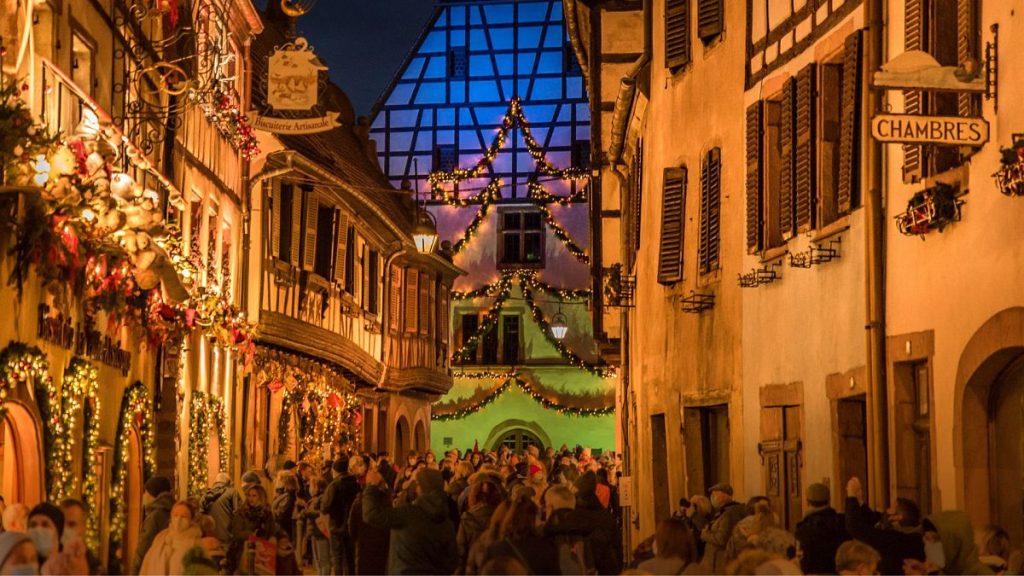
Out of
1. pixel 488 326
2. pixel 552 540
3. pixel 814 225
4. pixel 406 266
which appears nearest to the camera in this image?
pixel 552 540

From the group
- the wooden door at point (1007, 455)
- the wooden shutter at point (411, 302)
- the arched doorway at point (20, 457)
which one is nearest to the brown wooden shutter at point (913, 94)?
the wooden door at point (1007, 455)

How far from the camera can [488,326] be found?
5447cm

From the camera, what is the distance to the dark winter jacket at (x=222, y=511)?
1706 cm

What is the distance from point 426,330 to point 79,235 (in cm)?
2978

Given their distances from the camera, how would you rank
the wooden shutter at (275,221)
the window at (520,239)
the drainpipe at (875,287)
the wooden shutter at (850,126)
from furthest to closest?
the window at (520,239) → the wooden shutter at (275,221) → the wooden shutter at (850,126) → the drainpipe at (875,287)

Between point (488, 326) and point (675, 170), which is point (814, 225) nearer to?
point (675, 170)

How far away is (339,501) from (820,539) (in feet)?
25.5

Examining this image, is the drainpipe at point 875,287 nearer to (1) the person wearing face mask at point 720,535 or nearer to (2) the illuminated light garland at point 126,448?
(1) the person wearing face mask at point 720,535

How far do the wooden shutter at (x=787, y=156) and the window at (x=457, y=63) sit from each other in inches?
1413

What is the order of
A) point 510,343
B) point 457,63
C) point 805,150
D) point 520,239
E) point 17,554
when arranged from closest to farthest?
point 17,554 → point 805,150 → point 457,63 → point 520,239 → point 510,343

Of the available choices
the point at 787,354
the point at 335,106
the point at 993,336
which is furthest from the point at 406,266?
the point at 993,336

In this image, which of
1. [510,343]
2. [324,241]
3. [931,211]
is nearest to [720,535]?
[931,211]

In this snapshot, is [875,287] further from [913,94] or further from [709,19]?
[709,19]

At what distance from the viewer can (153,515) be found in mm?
13672
